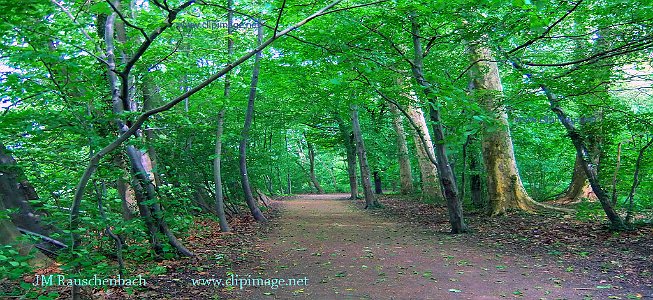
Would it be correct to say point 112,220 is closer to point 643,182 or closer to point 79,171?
point 79,171

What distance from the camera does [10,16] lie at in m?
3.96

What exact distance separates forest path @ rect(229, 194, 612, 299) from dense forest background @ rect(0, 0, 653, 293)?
1.49 meters

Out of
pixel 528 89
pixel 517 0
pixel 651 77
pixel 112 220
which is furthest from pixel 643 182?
pixel 112 220

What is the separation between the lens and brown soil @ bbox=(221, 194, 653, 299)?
507cm

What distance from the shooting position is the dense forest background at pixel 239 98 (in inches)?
171

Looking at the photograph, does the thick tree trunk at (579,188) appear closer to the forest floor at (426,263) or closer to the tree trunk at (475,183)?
the tree trunk at (475,183)

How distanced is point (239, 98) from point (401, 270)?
7850mm

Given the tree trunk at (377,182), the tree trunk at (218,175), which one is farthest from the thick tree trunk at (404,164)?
the tree trunk at (218,175)

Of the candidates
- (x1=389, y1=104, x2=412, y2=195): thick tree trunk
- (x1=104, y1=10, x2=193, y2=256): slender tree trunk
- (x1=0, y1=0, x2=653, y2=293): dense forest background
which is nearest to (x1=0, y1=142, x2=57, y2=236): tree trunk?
(x1=0, y1=0, x2=653, y2=293): dense forest background

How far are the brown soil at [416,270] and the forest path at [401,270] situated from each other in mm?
10

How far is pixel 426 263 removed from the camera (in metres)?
6.83

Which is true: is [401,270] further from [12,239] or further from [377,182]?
[377,182]

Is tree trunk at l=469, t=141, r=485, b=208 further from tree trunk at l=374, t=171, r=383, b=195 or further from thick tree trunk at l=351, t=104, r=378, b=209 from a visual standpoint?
tree trunk at l=374, t=171, r=383, b=195

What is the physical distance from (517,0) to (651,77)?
5621mm
